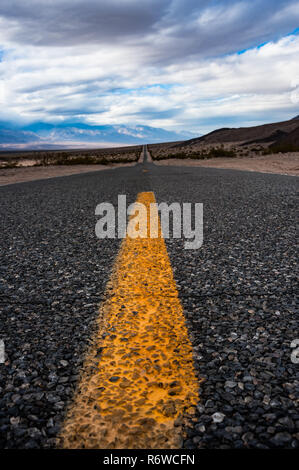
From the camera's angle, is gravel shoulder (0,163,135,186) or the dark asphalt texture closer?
the dark asphalt texture

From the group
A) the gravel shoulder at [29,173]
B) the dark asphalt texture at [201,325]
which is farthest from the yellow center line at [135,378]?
the gravel shoulder at [29,173]

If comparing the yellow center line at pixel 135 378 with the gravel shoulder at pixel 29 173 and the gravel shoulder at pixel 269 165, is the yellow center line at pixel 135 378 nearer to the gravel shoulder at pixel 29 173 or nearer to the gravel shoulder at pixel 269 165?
the gravel shoulder at pixel 269 165

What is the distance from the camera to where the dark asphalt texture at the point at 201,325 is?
989 millimetres

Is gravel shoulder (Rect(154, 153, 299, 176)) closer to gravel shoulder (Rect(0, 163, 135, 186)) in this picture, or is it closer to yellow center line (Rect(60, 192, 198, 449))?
gravel shoulder (Rect(0, 163, 135, 186))

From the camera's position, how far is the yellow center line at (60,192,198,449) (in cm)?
94

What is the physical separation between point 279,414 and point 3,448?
0.77 meters

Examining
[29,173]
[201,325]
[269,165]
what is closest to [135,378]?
[201,325]

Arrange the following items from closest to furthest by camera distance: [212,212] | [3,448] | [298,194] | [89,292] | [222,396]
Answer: [3,448]
[222,396]
[89,292]
[212,212]
[298,194]

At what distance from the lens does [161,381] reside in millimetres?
1157

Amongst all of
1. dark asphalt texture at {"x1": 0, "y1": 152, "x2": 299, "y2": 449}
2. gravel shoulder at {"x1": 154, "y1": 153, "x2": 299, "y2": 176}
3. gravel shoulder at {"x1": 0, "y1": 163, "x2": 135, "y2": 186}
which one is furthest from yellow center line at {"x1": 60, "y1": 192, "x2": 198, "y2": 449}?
gravel shoulder at {"x1": 0, "y1": 163, "x2": 135, "y2": 186}

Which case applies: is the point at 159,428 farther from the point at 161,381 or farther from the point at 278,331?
the point at 278,331

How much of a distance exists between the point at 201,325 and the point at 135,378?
456mm

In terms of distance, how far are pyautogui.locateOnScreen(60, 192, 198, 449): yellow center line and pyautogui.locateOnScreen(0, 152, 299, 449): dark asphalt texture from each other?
0.15ft

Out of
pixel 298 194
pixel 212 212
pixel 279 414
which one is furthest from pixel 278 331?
pixel 298 194
